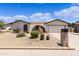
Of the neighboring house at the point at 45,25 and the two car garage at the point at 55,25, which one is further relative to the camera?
the two car garage at the point at 55,25

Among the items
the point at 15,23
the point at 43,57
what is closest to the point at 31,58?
the point at 43,57

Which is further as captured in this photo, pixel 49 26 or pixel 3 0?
pixel 49 26

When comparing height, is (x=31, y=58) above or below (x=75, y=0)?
below

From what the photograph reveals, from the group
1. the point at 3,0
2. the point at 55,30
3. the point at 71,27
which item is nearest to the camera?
the point at 3,0

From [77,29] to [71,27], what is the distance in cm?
199

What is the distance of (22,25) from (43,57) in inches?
1115

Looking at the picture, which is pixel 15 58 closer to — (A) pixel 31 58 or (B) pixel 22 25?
(A) pixel 31 58

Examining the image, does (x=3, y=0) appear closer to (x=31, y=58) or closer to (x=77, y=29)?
(x=31, y=58)

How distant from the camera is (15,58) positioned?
1033 centimetres

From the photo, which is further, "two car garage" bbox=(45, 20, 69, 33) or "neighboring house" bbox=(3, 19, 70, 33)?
"two car garage" bbox=(45, 20, 69, 33)

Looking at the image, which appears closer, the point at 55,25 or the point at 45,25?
the point at 45,25

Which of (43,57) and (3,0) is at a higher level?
(3,0)

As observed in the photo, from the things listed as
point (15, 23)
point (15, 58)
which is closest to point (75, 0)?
point (15, 58)

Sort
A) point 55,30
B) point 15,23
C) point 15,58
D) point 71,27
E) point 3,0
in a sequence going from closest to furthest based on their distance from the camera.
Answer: point 15,58 → point 3,0 → point 15,23 → point 55,30 → point 71,27
